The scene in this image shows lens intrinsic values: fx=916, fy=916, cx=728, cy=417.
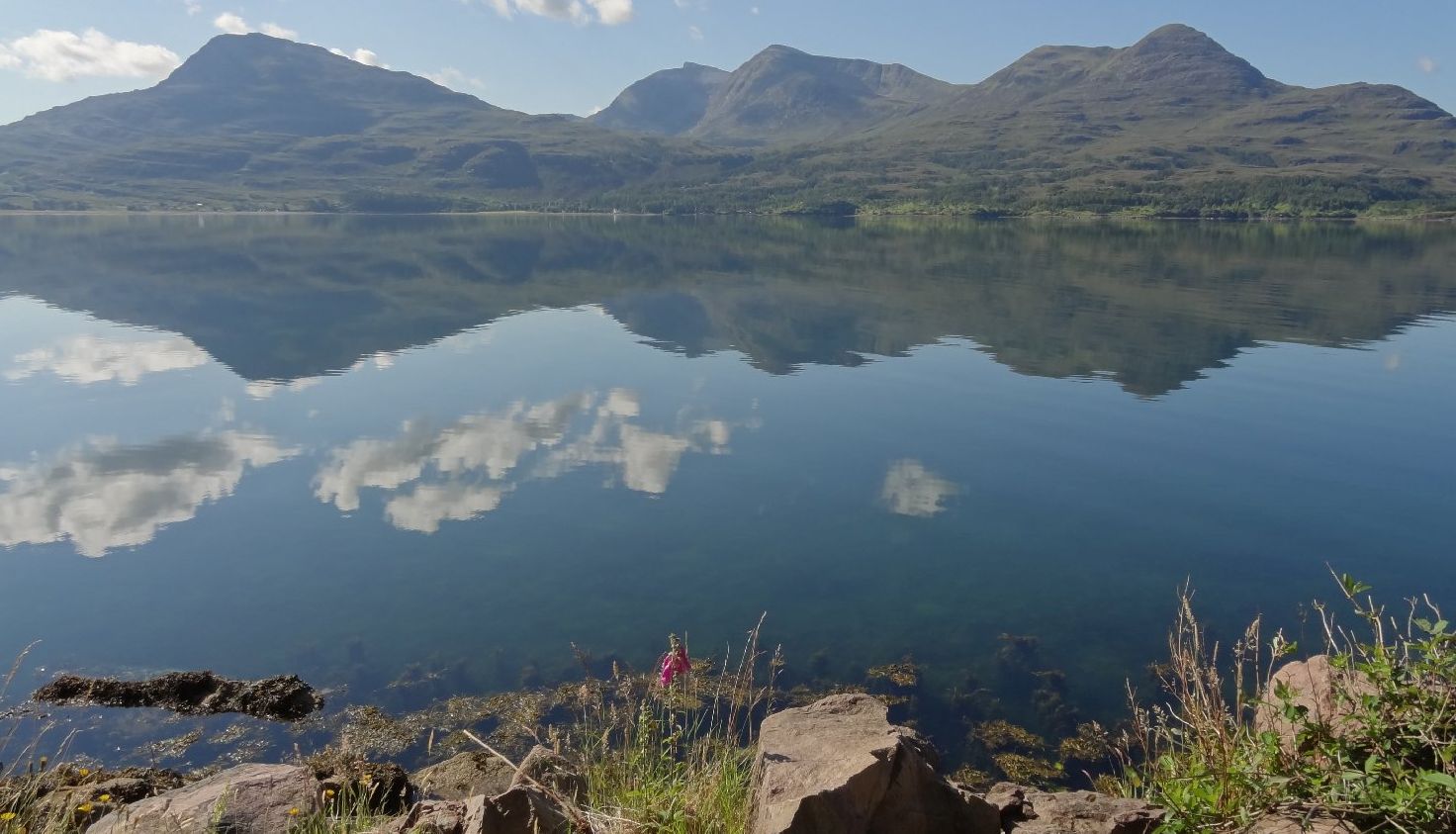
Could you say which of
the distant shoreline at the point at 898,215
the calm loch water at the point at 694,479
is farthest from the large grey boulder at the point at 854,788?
the distant shoreline at the point at 898,215

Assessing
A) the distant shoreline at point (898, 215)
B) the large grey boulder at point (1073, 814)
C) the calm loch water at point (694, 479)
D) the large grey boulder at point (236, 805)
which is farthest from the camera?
the distant shoreline at point (898, 215)

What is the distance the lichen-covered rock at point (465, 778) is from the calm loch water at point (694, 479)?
3.37 meters

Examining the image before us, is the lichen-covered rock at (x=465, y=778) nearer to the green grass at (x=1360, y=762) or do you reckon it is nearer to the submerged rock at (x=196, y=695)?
the submerged rock at (x=196, y=695)

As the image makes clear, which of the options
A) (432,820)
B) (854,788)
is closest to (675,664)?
(854,788)

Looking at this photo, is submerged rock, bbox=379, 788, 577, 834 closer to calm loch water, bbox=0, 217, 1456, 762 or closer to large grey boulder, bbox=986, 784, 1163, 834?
large grey boulder, bbox=986, 784, 1163, 834

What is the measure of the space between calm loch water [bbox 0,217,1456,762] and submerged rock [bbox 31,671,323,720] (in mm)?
477

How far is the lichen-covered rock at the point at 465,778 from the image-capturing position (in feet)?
27.4

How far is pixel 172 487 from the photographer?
19.9 metres

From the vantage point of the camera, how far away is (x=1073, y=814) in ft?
20.5

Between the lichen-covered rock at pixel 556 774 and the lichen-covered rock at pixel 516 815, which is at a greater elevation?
the lichen-covered rock at pixel 516 815

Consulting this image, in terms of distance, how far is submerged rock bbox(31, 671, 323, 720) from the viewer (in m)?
11.4

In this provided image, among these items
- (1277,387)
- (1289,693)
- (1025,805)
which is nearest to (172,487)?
(1025,805)

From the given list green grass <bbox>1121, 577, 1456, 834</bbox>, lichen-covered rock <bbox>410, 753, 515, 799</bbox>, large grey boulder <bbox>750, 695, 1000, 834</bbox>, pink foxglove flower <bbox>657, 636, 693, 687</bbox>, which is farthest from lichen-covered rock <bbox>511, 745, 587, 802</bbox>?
green grass <bbox>1121, 577, 1456, 834</bbox>

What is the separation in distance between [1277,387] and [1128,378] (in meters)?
4.58
